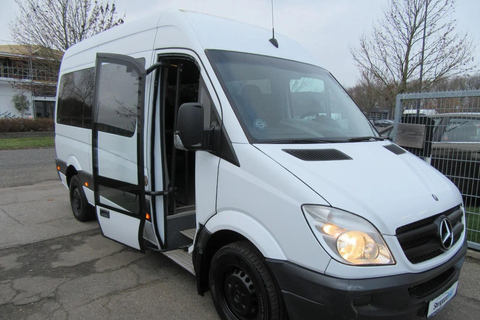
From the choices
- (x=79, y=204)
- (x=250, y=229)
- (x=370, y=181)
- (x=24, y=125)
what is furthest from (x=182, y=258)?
(x=24, y=125)

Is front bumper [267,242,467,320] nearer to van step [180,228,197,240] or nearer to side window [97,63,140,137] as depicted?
van step [180,228,197,240]

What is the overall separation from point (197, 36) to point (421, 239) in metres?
2.32

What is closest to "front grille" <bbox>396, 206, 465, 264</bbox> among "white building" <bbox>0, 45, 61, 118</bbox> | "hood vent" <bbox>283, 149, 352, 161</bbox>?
"hood vent" <bbox>283, 149, 352, 161</bbox>

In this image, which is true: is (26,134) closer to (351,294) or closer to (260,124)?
(260,124)

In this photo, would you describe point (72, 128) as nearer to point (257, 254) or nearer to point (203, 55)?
point (203, 55)

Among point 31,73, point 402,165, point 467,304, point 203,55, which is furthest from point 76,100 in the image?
point 31,73

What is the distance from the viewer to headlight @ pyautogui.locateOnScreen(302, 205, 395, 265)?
1.92 meters

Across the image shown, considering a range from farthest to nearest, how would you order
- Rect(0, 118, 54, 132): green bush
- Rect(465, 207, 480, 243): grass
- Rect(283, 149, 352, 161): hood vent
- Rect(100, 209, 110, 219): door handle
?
1. Rect(0, 118, 54, 132): green bush
2. Rect(465, 207, 480, 243): grass
3. Rect(100, 209, 110, 219): door handle
4. Rect(283, 149, 352, 161): hood vent

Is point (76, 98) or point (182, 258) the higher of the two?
point (76, 98)

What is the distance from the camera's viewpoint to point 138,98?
329 centimetres

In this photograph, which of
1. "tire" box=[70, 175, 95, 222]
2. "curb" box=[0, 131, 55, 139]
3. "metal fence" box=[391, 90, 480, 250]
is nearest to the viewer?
"metal fence" box=[391, 90, 480, 250]

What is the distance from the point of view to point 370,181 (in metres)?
2.20

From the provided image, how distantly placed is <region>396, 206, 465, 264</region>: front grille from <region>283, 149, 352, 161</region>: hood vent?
2.12ft

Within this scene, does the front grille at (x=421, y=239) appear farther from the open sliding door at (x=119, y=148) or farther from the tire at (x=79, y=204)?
the tire at (x=79, y=204)
